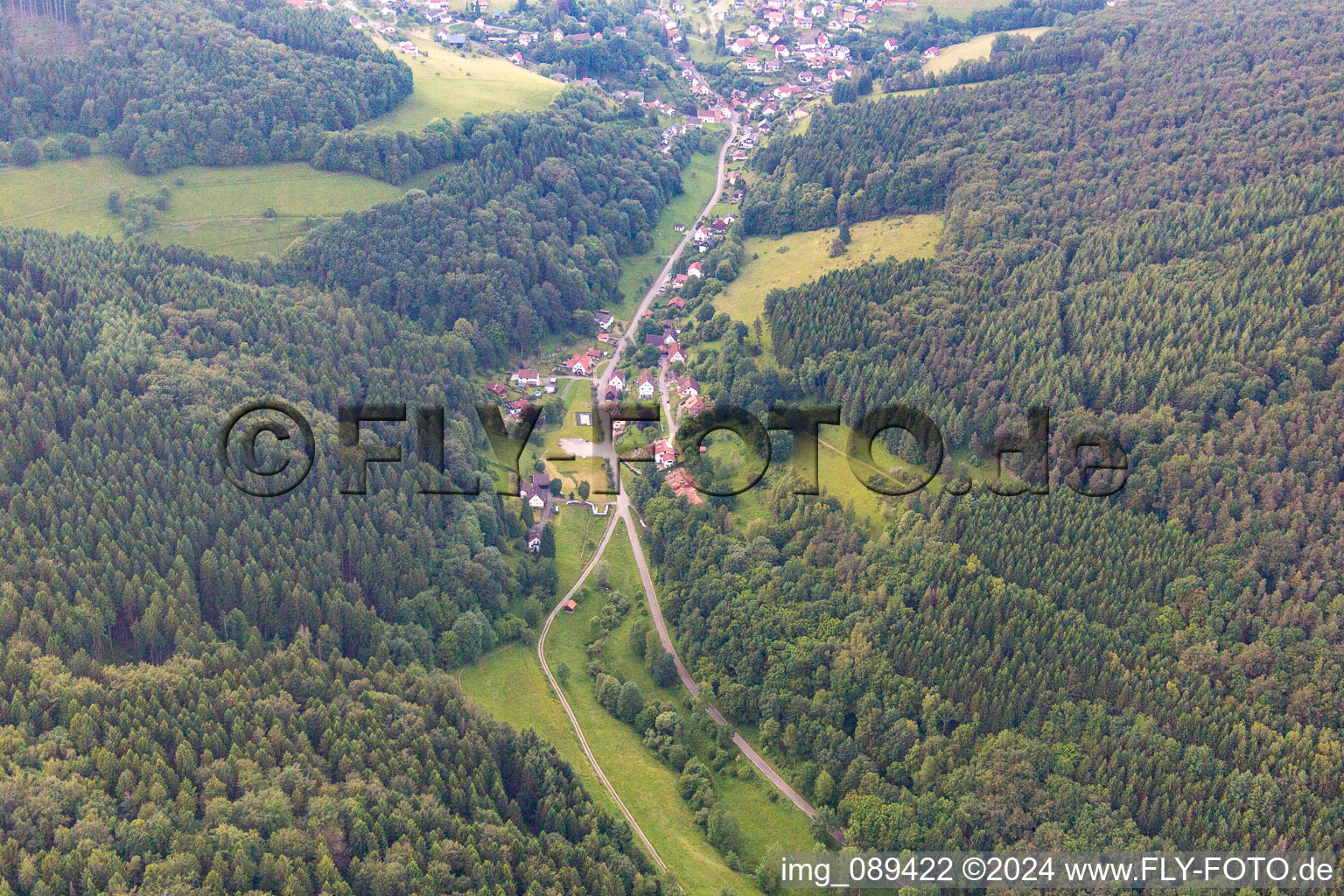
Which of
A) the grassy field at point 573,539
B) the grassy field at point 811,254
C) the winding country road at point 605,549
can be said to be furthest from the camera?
the grassy field at point 811,254

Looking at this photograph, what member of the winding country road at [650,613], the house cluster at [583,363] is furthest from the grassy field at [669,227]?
the house cluster at [583,363]

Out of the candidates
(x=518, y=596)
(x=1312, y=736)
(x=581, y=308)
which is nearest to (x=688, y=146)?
(x=581, y=308)

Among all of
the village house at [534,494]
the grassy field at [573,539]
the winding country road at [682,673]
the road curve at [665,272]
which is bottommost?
the winding country road at [682,673]

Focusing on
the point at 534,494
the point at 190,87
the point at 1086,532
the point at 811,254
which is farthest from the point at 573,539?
the point at 190,87

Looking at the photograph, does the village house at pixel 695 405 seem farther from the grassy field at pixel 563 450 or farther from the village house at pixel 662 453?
the grassy field at pixel 563 450

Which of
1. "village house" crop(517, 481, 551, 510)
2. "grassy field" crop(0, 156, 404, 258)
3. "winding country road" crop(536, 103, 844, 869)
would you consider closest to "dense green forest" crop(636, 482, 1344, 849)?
"winding country road" crop(536, 103, 844, 869)

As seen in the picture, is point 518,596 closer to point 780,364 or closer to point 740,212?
point 780,364

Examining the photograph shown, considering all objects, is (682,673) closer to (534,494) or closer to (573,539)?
(573,539)
